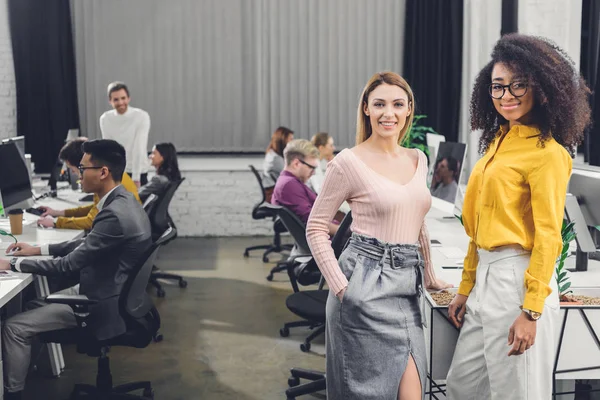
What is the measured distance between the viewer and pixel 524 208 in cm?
196

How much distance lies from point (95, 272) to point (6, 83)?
199 inches

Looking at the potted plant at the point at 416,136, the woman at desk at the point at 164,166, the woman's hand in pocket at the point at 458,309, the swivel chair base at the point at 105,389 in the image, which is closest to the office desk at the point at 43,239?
the swivel chair base at the point at 105,389

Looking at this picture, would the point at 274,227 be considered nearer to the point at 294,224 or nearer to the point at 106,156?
the point at 294,224

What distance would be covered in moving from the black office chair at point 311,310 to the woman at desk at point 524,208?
4.06 feet

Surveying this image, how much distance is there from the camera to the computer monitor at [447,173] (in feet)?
13.1

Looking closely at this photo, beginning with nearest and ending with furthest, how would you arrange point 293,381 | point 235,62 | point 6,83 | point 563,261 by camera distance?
1. point 563,261
2. point 293,381
3. point 6,83
4. point 235,62

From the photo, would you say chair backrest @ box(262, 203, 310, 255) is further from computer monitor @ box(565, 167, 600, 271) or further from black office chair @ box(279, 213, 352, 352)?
computer monitor @ box(565, 167, 600, 271)

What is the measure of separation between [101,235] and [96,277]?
0.57 ft

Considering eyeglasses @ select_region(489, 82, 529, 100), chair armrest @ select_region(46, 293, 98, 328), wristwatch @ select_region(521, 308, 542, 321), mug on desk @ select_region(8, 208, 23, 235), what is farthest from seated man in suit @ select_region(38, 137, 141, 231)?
wristwatch @ select_region(521, 308, 542, 321)

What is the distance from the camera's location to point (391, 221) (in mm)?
2064

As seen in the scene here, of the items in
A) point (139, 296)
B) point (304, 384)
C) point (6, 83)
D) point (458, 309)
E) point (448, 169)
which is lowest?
point (304, 384)

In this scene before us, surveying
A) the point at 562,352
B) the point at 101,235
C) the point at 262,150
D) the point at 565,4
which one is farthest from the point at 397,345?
the point at 262,150

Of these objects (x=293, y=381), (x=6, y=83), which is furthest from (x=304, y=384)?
(x=6, y=83)

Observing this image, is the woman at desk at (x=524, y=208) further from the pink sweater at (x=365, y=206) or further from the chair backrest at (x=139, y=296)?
the chair backrest at (x=139, y=296)
